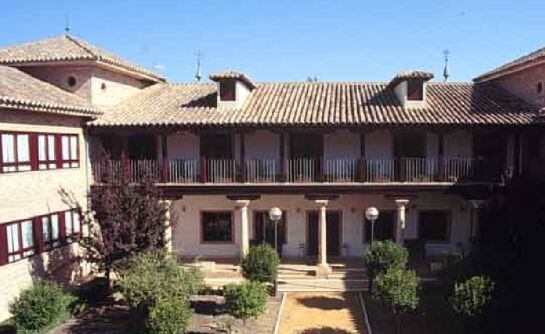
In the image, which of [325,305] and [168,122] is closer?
[325,305]

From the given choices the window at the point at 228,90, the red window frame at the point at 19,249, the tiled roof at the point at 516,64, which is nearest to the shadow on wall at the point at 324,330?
the red window frame at the point at 19,249

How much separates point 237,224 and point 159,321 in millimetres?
10338

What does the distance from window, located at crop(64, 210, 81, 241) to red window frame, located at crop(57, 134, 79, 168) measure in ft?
6.35

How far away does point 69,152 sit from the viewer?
1962 cm

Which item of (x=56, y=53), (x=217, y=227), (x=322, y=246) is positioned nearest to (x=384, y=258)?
(x=322, y=246)

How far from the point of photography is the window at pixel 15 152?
15502 millimetres

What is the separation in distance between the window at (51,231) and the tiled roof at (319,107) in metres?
4.36

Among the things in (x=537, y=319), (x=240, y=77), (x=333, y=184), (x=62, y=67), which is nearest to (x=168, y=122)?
(x=240, y=77)

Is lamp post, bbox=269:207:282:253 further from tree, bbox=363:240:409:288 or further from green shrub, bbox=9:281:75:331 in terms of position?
green shrub, bbox=9:281:75:331

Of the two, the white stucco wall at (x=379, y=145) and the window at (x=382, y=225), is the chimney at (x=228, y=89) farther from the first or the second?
the window at (x=382, y=225)

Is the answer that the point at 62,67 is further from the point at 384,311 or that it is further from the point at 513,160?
the point at 513,160

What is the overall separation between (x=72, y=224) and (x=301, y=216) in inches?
402

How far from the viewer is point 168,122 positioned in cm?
2034

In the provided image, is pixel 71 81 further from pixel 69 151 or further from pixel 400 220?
pixel 400 220
